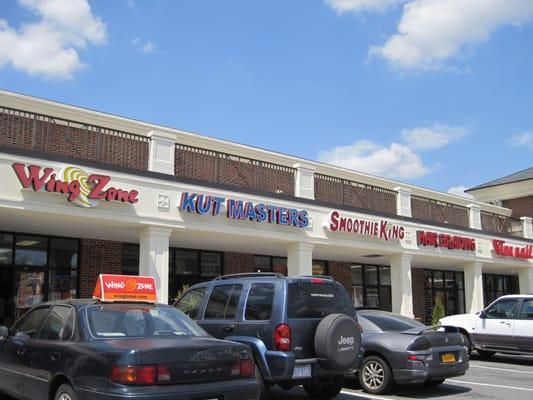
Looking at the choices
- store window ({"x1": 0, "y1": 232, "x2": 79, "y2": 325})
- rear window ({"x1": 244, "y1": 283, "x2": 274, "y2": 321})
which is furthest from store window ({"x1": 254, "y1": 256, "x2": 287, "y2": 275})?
rear window ({"x1": 244, "y1": 283, "x2": 274, "y2": 321})

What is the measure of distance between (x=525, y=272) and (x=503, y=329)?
14024 mm

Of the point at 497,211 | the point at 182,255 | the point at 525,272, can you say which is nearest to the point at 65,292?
the point at 182,255

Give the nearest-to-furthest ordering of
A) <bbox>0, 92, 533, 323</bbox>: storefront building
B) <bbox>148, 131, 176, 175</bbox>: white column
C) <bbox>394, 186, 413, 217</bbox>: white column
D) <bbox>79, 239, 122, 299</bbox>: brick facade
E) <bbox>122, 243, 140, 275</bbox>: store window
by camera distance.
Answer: <bbox>0, 92, 533, 323</bbox>: storefront building → <bbox>148, 131, 176, 175</bbox>: white column → <bbox>79, 239, 122, 299</bbox>: brick facade → <bbox>122, 243, 140, 275</bbox>: store window → <bbox>394, 186, 413, 217</bbox>: white column

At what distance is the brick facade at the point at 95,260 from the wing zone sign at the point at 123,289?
29.8ft

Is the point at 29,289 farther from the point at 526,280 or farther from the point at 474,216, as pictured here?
the point at 526,280

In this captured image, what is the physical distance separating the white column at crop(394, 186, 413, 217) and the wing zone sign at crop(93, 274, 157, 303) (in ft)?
49.5

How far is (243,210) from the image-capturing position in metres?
15.8

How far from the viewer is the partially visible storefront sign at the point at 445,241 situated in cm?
2134

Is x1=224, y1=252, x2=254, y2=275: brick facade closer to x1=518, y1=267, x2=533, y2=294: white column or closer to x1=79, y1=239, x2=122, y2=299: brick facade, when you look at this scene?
x1=79, y1=239, x2=122, y2=299: brick facade

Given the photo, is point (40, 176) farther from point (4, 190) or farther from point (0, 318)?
point (0, 318)

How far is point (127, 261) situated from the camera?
17.5 m

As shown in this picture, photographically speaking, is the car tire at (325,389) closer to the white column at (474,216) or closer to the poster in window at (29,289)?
the poster in window at (29,289)

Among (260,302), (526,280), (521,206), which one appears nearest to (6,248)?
(260,302)

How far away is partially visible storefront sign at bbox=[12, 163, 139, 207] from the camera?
12250mm
